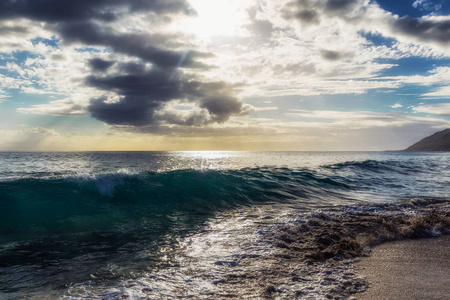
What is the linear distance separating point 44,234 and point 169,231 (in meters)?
4.30

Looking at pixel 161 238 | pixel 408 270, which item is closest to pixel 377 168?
pixel 408 270

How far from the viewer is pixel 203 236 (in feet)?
25.6

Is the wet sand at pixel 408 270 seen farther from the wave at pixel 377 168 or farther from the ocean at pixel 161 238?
the wave at pixel 377 168

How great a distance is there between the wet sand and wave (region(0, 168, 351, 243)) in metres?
6.85

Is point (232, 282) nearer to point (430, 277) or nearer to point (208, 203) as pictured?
point (430, 277)

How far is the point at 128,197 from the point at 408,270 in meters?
12.1

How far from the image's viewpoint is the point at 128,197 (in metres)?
13.2

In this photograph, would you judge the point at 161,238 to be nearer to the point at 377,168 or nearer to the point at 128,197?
the point at 128,197

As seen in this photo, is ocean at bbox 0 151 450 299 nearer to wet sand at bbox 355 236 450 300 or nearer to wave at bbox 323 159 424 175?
wet sand at bbox 355 236 450 300

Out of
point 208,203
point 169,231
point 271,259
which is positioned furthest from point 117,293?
point 208,203

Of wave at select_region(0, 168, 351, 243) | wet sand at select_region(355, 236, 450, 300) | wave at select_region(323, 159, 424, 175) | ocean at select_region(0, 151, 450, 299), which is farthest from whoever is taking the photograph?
wave at select_region(323, 159, 424, 175)

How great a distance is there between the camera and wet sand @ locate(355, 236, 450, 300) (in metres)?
4.21

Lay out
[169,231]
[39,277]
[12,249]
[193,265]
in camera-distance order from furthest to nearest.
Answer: [169,231] < [12,249] < [193,265] < [39,277]

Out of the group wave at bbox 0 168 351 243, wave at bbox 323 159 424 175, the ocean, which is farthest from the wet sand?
wave at bbox 323 159 424 175
